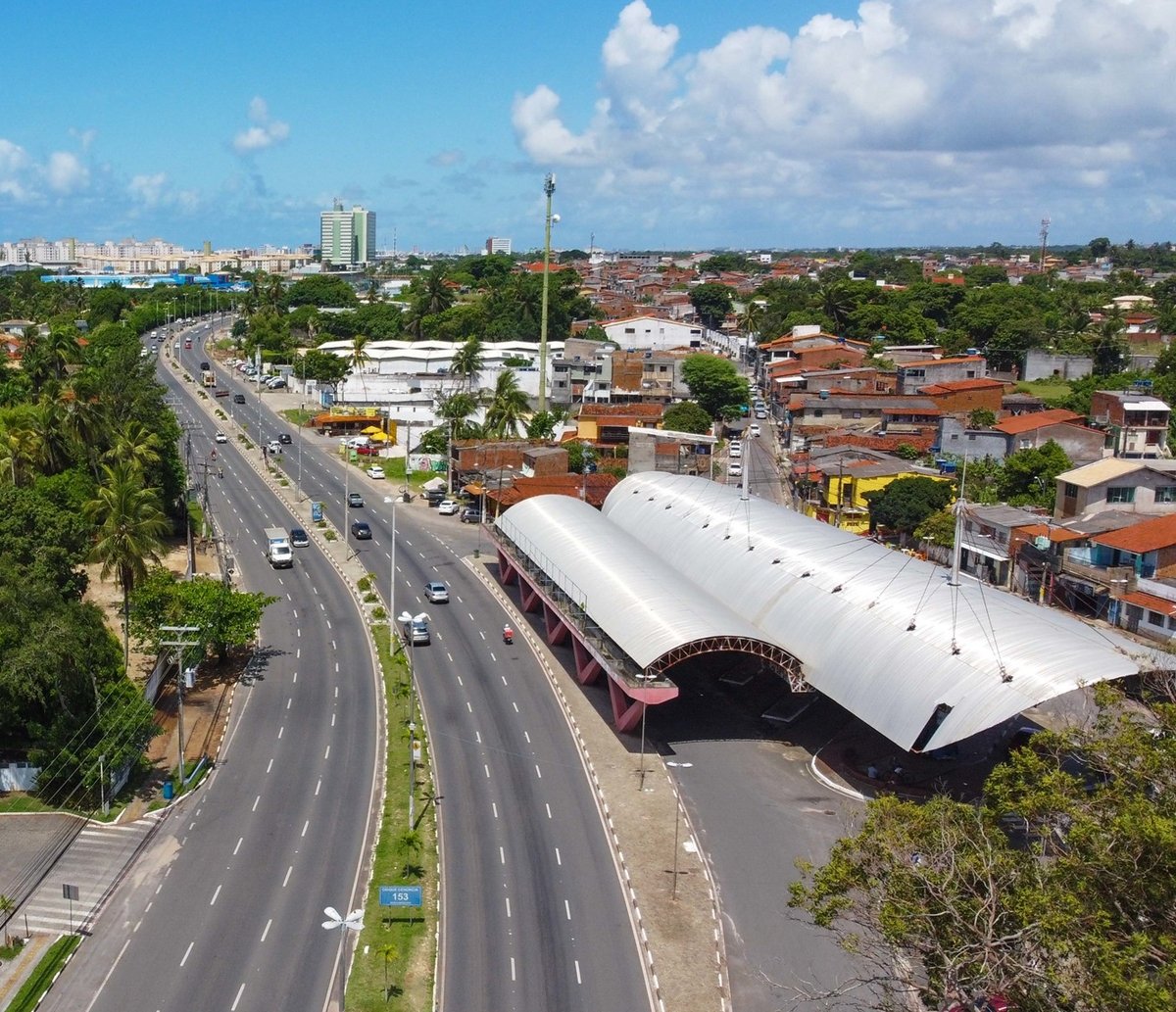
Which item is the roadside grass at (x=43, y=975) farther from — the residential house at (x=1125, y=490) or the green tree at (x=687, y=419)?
the green tree at (x=687, y=419)

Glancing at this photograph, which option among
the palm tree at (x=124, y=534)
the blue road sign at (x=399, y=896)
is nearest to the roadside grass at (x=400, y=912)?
the blue road sign at (x=399, y=896)

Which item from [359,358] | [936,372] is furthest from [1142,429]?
[359,358]

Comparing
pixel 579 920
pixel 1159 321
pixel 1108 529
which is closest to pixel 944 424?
pixel 1108 529

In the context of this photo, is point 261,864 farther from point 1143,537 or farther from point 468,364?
point 468,364

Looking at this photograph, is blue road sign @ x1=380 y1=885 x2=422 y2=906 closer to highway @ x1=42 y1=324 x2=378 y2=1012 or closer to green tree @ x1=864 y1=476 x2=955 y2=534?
highway @ x1=42 y1=324 x2=378 y2=1012

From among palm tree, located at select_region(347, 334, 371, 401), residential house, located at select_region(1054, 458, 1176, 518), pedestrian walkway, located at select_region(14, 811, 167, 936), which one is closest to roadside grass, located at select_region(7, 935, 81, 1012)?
pedestrian walkway, located at select_region(14, 811, 167, 936)
